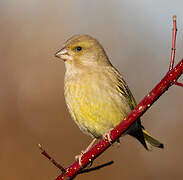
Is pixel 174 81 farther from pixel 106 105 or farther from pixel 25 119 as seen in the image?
pixel 25 119

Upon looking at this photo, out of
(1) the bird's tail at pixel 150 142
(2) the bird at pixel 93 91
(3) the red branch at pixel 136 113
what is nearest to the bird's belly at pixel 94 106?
(2) the bird at pixel 93 91

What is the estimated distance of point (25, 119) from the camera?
24.4 feet

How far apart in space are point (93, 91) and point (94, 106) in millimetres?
174

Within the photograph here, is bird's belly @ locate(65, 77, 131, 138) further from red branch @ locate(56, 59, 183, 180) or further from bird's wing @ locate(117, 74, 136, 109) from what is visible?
red branch @ locate(56, 59, 183, 180)

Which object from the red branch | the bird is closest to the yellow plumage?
the bird

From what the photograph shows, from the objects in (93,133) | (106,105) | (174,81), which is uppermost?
(174,81)

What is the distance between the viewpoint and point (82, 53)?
5109 millimetres

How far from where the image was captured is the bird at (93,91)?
4.61 metres

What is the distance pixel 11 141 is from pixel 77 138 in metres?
1.13

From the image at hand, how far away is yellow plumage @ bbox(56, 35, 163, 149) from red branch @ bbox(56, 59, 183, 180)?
→ 3.32 feet

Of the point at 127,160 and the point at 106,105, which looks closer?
the point at 106,105

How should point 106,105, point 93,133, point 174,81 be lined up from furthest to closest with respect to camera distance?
point 93,133
point 106,105
point 174,81

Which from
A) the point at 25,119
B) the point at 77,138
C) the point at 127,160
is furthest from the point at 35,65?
the point at 127,160

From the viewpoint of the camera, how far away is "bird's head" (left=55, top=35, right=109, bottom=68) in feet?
16.5
